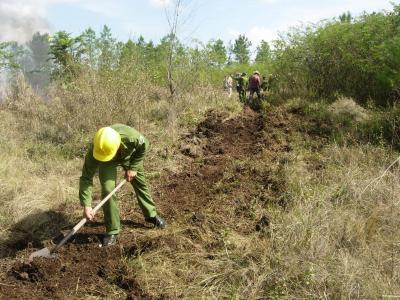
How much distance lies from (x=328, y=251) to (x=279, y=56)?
9435mm

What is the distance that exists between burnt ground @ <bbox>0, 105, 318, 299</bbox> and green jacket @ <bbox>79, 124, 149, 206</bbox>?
24.0 inches

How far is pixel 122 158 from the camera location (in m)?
4.45

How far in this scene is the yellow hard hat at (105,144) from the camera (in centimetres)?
402

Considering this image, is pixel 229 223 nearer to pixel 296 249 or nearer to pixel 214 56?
pixel 296 249

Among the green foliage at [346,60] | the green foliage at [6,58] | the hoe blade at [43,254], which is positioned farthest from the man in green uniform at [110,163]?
the green foliage at [6,58]

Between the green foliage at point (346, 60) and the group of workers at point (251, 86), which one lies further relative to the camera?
the group of workers at point (251, 86)

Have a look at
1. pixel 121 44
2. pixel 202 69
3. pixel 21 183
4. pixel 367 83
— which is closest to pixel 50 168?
pixel 21 183

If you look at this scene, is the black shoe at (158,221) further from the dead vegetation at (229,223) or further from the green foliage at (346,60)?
the green foliage at (346,60)

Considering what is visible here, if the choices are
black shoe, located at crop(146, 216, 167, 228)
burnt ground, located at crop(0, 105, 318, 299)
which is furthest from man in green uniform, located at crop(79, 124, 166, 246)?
burnt ground, located at crop(0, 105, 318, 299)

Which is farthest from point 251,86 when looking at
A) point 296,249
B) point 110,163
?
point 296,249

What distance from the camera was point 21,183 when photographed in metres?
5.79

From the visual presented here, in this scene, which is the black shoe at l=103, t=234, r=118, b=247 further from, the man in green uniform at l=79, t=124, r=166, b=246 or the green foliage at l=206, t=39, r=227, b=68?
the green foliage at l=206, t=39, r=227, b=68

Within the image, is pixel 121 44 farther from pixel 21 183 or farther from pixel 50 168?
pixel 21 183

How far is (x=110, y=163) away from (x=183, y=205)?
1373mm
